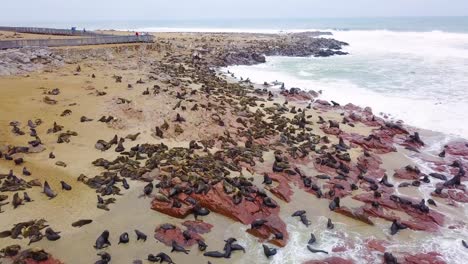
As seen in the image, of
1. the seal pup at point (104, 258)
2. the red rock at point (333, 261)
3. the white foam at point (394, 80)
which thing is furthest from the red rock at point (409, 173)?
the seal pup at point (104, 258)

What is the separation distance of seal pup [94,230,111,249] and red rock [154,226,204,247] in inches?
52.8

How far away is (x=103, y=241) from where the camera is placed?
11.3m

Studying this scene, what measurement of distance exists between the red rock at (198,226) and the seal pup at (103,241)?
2252 mm

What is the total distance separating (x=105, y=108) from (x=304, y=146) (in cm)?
1034

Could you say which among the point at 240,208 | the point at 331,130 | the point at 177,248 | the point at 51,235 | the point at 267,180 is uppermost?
the point at 331,130

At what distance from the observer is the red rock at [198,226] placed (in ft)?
40.3

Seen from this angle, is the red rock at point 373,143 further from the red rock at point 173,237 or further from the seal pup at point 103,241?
the seal pup at point 103,241

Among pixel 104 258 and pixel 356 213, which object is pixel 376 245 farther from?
pixel 104 258

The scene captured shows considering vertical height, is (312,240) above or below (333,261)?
above

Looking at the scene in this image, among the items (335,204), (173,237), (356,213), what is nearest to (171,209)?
(173,237)

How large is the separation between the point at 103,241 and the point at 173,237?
1.93 meters

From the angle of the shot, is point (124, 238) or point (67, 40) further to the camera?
point (67, 40)

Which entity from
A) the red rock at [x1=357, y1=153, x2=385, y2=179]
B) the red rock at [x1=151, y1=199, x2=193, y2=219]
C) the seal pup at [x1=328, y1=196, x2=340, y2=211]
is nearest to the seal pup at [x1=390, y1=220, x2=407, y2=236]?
the seal pup at [x1=328, y1=196, x2=340, y2=211]

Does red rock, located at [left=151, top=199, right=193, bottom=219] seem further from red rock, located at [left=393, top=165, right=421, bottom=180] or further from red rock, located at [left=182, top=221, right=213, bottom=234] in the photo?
red rock, located at [left=393, top=165, right=421, bottom=180]
